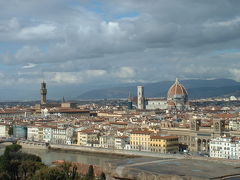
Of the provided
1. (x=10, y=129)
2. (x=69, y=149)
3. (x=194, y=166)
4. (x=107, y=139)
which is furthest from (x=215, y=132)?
(x=10, y=129)

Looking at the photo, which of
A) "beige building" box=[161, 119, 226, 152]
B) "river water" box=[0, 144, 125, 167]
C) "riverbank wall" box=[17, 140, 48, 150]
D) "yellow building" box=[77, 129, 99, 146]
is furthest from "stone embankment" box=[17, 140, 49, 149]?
"beige building" box=[161, 119, 226, 152]

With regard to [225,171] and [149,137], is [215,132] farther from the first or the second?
[225,171]

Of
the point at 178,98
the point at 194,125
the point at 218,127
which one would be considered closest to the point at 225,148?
the point at 218,127

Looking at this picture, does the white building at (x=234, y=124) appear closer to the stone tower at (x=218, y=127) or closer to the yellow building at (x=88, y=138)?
the stone tower at (x=218, y=127)

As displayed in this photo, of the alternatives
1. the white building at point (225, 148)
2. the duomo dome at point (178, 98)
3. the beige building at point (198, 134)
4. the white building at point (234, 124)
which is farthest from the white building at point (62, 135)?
the duomo dome at point (178, 98)

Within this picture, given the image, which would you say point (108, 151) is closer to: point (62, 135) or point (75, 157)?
point (75, 157)
